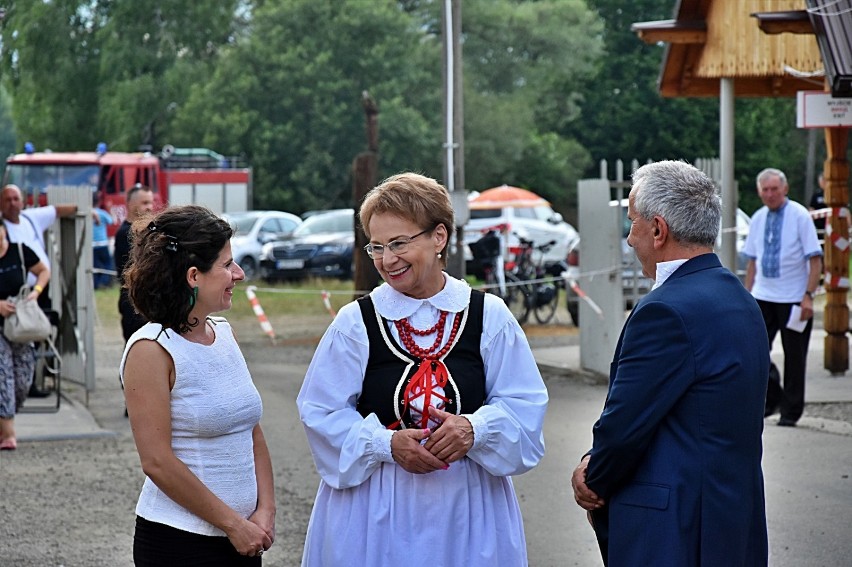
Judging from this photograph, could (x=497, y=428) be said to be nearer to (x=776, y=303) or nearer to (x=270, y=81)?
(x=776, y=303)

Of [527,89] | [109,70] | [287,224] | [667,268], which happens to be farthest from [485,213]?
[667,268]

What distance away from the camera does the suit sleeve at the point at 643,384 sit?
341 centimetres

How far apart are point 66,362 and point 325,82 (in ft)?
113

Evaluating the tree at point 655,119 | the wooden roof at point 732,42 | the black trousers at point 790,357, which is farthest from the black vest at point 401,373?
the tree at point 655,119

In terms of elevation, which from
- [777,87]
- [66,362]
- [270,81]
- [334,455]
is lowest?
[66,362]

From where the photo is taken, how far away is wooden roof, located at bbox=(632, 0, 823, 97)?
45.8 feet

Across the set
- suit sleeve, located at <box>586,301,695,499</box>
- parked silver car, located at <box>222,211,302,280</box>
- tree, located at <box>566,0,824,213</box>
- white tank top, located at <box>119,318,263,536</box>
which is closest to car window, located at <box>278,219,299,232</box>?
parked silver car, located at <box>222,211,302,280</box>

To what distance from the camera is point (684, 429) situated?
3451mm

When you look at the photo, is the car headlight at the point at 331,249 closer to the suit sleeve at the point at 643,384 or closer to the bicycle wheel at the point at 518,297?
the bicycle wheel at the point at 518,297

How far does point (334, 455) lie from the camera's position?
3771 millimetres

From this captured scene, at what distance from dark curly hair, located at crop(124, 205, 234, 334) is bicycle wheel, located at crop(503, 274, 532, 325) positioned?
16091 mm

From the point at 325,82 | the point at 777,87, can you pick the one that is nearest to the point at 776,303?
the point at 777,87

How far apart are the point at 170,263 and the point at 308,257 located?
2602 cm

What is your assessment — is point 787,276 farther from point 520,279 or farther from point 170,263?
point 520,279
